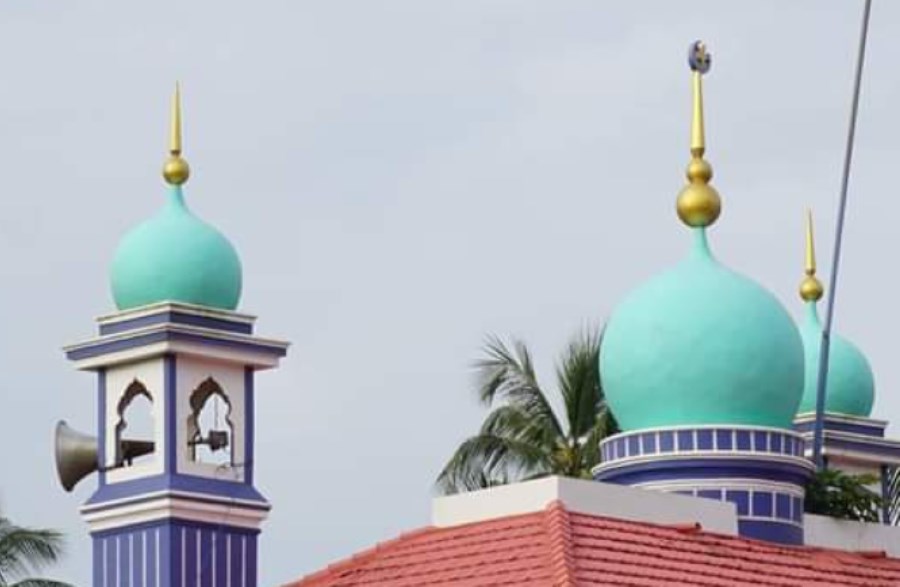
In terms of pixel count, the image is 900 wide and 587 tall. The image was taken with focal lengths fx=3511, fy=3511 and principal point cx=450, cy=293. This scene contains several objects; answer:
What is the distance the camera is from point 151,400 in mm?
34594

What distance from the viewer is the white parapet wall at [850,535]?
34906 millimetres

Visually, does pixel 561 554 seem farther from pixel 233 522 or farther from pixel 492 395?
pixel 492 395

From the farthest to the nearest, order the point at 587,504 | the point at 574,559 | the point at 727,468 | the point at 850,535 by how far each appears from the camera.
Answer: the point at 850,535 < the point at 727,468 < the point at 587,504 < the point at 574,559

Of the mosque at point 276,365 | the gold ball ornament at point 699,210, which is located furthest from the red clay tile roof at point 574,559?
the gold ball ornament at point 699,210

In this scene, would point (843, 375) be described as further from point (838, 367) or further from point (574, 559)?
point (574, 559)

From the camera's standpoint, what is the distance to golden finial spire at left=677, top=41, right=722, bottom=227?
35.7 m

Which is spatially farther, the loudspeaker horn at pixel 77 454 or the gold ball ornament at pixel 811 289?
the gold ball ornament at pixel 811 289

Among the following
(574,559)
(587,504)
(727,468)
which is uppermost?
(727,468)

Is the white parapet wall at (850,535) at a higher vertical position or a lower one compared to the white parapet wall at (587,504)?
higher

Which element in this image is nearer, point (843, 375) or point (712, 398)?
point (712, 398)

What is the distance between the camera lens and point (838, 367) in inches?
1655

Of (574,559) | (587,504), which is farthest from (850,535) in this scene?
(574,559)

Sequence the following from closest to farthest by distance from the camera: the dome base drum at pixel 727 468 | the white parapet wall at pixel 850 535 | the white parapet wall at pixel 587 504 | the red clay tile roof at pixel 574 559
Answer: the red clay tile roof at pixel 574 559 < the white parapet wall at pixel 587 504 < the dome base drum at pixel 727 468 < the white parapet wall at pixel 850 535

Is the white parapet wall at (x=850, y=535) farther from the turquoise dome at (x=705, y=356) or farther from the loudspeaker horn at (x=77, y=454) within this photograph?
the loudspeaker horn at (x=77, y=454)
